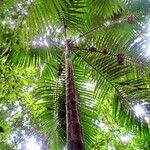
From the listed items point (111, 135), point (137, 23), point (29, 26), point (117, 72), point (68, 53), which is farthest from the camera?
point (111, 135)

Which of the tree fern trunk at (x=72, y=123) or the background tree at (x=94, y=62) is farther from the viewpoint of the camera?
the background tree at (x=94, y=62)

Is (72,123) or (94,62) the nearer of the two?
(72,123)

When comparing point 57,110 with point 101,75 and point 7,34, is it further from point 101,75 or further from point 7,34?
point 7,34

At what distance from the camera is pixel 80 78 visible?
575 cm

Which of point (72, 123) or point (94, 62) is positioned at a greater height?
point (94, 62)

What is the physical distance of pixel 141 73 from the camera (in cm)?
531

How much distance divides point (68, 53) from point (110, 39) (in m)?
0.85

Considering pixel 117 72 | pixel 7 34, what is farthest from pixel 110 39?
pixel 7 34

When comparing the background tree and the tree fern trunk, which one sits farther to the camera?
the background tree

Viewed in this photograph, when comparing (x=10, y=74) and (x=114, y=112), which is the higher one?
(x=10, y=74)

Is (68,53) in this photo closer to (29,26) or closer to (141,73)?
(141,73)

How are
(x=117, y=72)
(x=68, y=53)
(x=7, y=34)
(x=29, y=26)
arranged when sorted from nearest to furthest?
1. (x=29, y=26)
2. (x=7, y=34)
3. (x=68, y=53)
4. (x=117, y=72)

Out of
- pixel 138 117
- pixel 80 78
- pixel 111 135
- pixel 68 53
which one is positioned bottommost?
pixel 111 135

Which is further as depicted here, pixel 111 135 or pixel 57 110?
pixel 111 135
